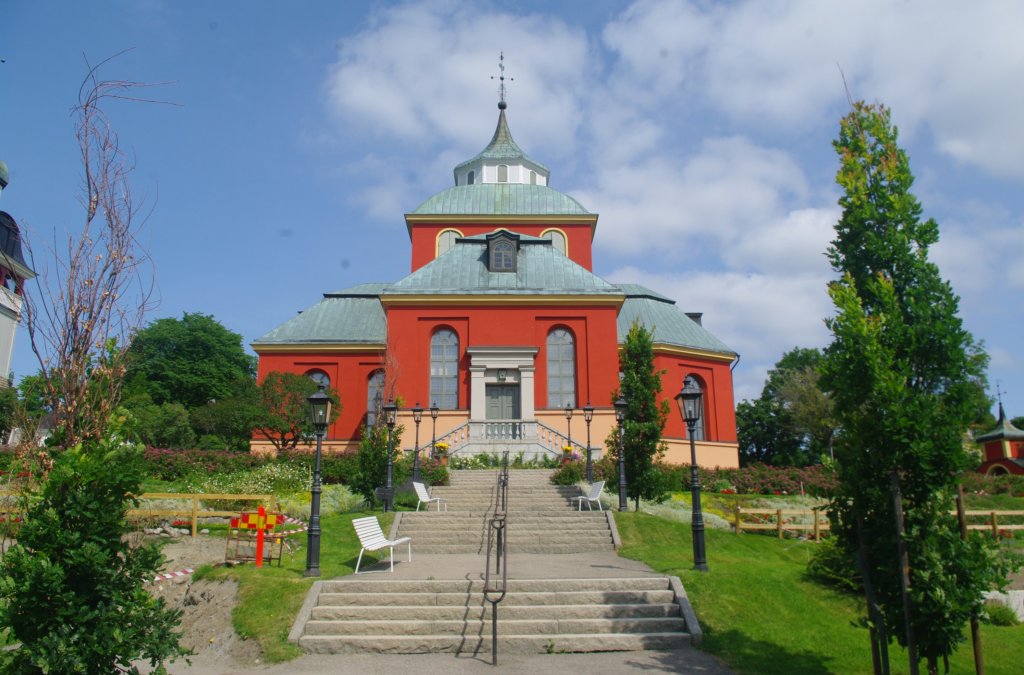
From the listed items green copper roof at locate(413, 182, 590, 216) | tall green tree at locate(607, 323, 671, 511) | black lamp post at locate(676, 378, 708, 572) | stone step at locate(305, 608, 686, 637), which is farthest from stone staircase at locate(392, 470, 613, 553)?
green copper roof at locate(413, 182, 590, 216)

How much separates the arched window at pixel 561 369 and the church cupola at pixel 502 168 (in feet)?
41.4

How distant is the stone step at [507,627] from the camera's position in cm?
945

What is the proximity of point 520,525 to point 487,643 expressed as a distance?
6.77 meters

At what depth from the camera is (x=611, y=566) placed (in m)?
12.7

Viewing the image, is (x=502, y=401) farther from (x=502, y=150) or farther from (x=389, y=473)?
(x=502, y=150)

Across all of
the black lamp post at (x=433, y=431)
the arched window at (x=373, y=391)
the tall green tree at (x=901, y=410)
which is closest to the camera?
the tall green tree at (x=901, y=410)

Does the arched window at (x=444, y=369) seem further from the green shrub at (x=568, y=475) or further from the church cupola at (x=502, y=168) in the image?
the church cupola at (x=502, y=168)

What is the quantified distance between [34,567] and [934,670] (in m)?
8.06

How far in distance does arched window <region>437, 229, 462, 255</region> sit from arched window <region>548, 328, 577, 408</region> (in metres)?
9.03

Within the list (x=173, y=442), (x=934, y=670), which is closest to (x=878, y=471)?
(x=934, y=670)

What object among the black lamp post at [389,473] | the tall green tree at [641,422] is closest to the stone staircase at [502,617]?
the black lamp post at [389,473]

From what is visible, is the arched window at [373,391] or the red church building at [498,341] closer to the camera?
the red church building at [498,341]

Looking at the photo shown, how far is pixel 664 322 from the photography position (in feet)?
112

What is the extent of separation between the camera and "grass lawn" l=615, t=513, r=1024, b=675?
8367 millimetres
